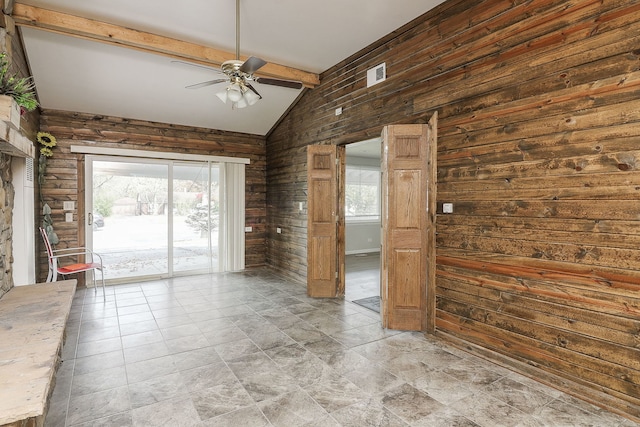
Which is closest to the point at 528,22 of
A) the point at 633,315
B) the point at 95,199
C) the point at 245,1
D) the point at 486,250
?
the point at 486,250

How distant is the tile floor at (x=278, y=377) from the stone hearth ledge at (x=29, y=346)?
559 mm

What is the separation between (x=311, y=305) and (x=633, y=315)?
326 centimetres

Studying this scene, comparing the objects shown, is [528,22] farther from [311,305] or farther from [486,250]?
[311,305]

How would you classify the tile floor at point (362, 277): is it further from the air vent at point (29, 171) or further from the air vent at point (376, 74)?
the air vent at point (29, 171)

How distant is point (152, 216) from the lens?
6074 millimetres

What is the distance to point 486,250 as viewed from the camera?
2980 mm

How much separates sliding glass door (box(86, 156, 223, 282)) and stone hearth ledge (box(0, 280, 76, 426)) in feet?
9.14

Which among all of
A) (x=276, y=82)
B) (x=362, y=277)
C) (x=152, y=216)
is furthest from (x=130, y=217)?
(x=362, y=277)

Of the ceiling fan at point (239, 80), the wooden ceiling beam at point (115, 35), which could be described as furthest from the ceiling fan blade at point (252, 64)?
the wooden ceiling beam at point (115, 35)

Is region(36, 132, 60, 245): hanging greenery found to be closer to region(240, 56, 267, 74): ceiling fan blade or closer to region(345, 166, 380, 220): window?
region(240, 56, 267, 74): ceiling fan blade

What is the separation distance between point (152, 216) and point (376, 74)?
4606 millimetres

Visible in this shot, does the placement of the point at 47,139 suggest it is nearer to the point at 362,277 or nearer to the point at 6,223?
the point at 6,223

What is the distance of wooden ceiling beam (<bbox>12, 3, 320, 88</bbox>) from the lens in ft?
11.2

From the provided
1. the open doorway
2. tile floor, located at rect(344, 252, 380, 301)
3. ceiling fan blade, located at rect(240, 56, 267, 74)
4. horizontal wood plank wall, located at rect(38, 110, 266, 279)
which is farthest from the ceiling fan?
the open doorway
